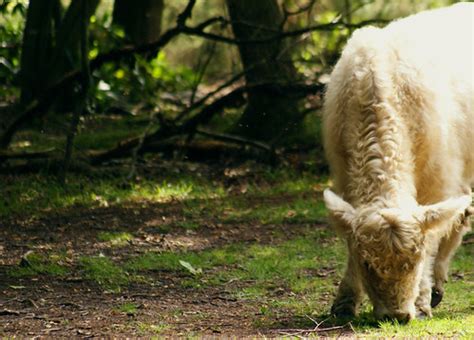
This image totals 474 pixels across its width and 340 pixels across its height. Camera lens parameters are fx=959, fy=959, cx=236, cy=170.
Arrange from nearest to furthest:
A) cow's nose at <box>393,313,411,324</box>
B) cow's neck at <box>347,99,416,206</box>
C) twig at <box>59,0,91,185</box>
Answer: cow's nose at <box>393,313,411,324</box> < cow's neck at <box>347,99,416,206</box> < twig at <box>59,0,91,185</box>

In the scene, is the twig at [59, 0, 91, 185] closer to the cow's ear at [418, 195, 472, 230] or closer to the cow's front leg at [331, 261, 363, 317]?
the cow's front leg at [331, 261, 363, 317]

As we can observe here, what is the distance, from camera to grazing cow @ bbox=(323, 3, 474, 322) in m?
6.73

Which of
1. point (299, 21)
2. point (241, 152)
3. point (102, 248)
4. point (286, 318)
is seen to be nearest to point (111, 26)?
point (299, 21)

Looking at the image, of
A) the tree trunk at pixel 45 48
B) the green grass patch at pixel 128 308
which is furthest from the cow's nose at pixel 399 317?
the tree trunk at pixel 45 48

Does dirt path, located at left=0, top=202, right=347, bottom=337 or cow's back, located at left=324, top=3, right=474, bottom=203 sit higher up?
cow's back, located at left=324, top=3, right=474, bottom=203

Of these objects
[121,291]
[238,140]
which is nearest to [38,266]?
[121,291]

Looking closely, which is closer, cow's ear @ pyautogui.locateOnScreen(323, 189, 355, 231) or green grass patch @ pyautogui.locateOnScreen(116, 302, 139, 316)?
cow's ear @ pyautogui.locateOnScreen(323, 189, 355, 231)

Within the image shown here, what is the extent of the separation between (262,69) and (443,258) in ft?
21.6

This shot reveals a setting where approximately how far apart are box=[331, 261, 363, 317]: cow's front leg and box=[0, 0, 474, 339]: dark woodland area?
122 mm

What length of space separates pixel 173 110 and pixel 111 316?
911 cm

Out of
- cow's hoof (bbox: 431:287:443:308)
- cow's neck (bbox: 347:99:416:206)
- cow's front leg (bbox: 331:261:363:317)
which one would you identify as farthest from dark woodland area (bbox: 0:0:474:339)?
cow's neck (bbox: 347:99:416:206)

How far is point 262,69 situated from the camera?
14516 mm

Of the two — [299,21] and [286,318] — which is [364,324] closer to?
[286,318]

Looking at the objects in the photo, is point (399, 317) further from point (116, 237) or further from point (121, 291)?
point (116, 237)
